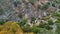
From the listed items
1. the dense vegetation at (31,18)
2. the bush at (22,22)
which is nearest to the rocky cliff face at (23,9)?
the dense vegetation at (31,18)

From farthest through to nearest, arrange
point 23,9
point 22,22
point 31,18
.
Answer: point 23,9 → point 31,18 → point 22,22

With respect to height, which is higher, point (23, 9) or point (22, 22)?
point (23, 9)

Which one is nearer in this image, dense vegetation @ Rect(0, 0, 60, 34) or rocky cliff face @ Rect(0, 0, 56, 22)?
dense vegetation @ Rect(0, 0, 60, 34)

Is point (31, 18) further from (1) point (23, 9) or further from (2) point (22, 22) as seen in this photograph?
(2) point (22, 22)

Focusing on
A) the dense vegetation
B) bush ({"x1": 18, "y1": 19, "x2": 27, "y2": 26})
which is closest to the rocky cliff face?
the dense vegetation

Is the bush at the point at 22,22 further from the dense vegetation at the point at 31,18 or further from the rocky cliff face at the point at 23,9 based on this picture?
the rocky cliff face at the point at 23,9

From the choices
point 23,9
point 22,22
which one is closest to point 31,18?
point 23,9

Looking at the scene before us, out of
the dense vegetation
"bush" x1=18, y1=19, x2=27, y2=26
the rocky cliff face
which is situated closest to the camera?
the dense vegetation

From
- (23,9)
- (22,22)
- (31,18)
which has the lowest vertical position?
(22,22)

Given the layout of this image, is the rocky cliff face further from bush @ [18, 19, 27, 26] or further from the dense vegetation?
bush @ [18, 19, 27, 26]

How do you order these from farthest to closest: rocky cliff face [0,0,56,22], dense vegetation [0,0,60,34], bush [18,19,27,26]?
1. rocky cliff face [0,0,56,22]
2. bush [18,19,27,26]
3. dense vegetation [0,0,60,34]

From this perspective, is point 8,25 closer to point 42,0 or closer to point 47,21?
point 47,21

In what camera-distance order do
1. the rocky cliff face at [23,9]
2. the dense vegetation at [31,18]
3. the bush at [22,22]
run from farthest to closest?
the rocky cliff face at [23,9] → the bush at [22,22] → the dense vegetation at [31,18]
